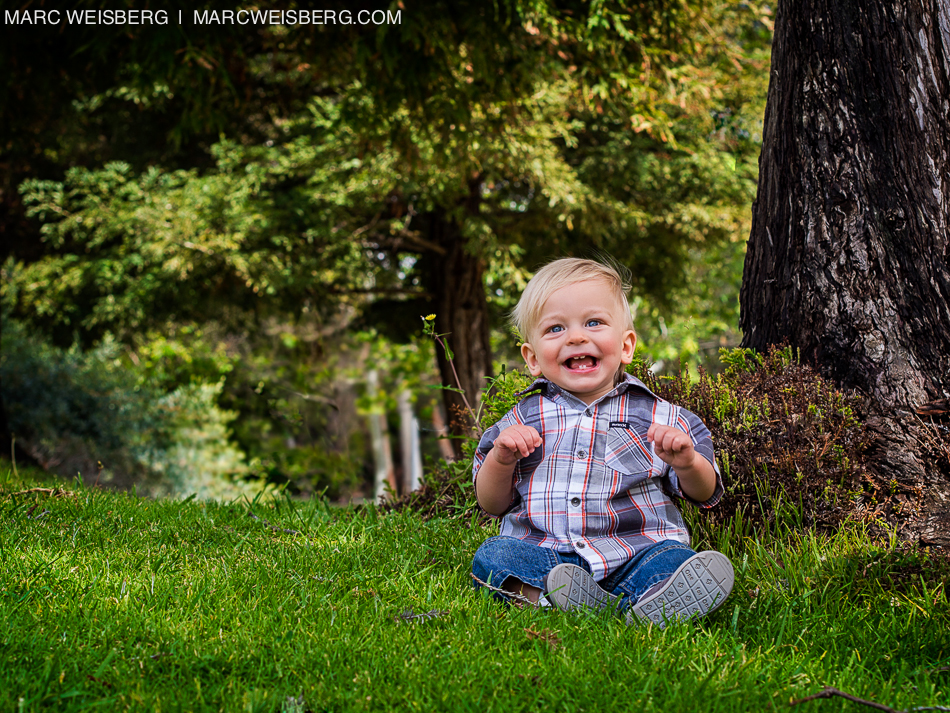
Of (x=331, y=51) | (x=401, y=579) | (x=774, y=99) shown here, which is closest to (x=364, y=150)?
(x=331, y=51)

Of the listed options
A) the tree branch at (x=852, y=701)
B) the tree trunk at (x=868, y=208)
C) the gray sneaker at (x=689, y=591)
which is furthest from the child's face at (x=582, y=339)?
the tree trunk at (x=868, y=208)

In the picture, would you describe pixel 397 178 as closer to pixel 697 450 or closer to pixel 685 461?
pixel 697 450

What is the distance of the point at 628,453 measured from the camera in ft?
8.59

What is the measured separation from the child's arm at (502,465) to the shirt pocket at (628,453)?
260 mm

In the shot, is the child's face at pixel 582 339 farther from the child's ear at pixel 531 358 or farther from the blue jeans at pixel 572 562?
the blue jeans at pixel 572 562

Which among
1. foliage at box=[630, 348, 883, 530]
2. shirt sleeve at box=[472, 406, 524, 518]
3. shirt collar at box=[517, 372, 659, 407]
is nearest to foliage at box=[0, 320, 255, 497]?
shirt sleeve at box=[472, 406, 524, 518]

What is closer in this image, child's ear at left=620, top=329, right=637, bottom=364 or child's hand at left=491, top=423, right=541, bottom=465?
child's hand at left=491, top=423, right=541, bottom=465

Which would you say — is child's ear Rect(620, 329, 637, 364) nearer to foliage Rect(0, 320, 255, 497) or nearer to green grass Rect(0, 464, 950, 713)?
green grass Rect(0, 464, 950, 713)

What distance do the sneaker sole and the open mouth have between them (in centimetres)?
70

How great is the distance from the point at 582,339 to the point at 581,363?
3.8 inches

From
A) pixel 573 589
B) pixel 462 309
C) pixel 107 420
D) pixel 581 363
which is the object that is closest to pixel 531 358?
pixel 581 363

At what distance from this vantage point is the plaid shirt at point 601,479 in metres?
2.56

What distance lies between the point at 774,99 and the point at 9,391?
29.3 feet

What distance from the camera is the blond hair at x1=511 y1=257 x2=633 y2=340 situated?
2738 millimetres
